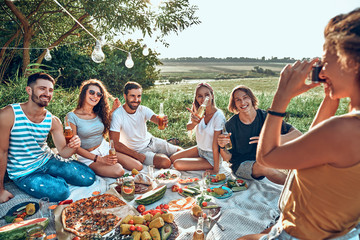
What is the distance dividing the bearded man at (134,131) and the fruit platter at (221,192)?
1511mm

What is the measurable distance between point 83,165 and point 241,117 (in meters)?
3.00

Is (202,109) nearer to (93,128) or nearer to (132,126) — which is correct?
(132,126)

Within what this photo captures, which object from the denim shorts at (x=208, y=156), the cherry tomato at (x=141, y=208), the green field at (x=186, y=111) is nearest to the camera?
the cherry tomato at (x=141, y=208)

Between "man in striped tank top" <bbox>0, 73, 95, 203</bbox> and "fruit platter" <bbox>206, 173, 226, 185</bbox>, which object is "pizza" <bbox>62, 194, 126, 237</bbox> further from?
"fruit platter" <bbox>206, 173, 226, 185</bbox>

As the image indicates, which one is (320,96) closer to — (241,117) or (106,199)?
(241,117)

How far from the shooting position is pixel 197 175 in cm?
470

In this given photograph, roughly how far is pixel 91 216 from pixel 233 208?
1920mm

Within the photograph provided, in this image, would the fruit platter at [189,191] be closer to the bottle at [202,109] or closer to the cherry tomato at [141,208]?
the cherry tomato at [141,208]

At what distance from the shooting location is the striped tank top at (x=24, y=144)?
3.58m

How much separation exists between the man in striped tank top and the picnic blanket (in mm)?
217

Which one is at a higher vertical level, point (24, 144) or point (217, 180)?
point (24, 144)

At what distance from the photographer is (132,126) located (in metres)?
5.14

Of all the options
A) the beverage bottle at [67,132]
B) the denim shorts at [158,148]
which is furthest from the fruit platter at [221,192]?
the beverage bottle at [67,132]

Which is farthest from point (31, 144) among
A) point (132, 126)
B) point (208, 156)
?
point (208, 156)
